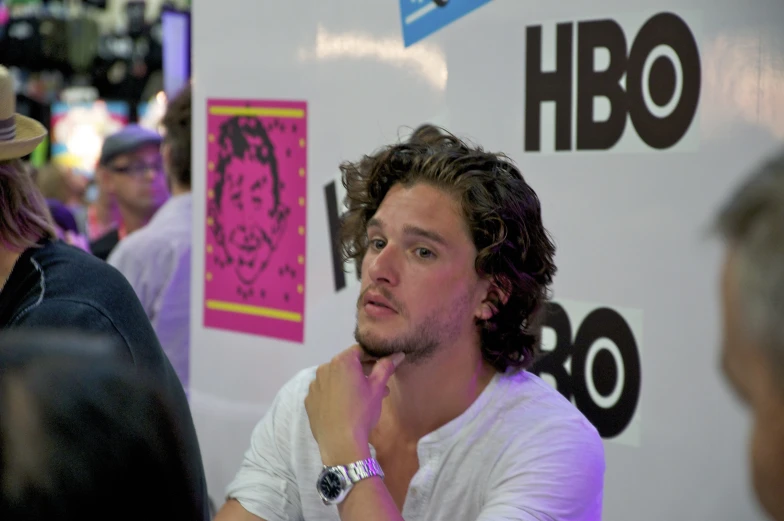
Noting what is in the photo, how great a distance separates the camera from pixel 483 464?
6.39 feet

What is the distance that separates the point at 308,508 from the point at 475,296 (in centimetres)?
59

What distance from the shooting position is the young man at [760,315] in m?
0.72

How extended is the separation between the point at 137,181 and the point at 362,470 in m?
3.30

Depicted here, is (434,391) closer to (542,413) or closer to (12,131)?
(542,413)

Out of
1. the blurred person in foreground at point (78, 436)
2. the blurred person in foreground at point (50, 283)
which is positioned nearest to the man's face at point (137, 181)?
the blurred person in foreground at point (50, 283)

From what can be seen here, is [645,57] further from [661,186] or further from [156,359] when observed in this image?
[156,359]

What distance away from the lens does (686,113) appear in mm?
2199

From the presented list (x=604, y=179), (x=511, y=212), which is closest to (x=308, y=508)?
(x=511, y=212)

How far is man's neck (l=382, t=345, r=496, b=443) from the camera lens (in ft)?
6.84

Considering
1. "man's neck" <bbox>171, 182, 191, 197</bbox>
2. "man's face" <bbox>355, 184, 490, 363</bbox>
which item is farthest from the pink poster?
"man's face" <bbox>355, 184, 490, 363</bbox>

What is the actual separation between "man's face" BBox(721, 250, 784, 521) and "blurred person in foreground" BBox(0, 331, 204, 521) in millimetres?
482

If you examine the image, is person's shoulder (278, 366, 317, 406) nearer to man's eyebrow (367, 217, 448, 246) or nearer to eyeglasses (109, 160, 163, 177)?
man's eyebrow (367, 217, 448, 246)

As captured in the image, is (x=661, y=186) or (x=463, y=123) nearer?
(x=661, y=186)

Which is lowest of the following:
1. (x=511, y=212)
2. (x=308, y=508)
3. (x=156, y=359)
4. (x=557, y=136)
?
(x=308, y=508)
